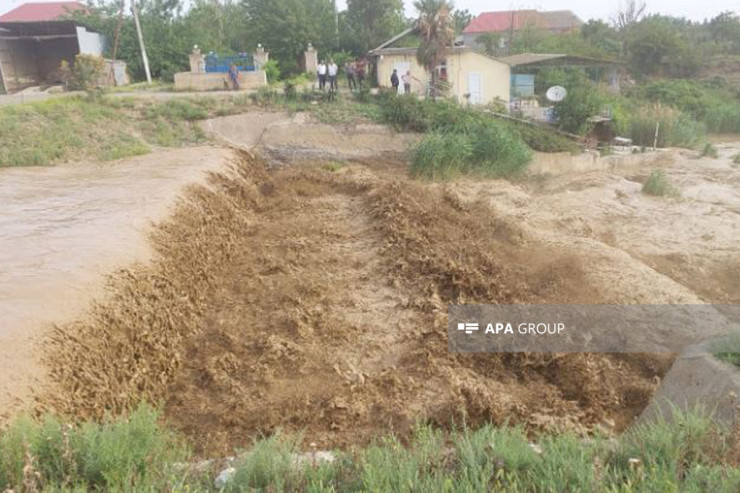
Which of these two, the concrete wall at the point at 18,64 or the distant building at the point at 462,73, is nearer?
the distant building at the point at 462,73

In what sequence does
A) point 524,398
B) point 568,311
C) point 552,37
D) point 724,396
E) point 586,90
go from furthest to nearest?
point 552,37 → point 586,90 → point 568,311 → point 524,398 → point 724,396

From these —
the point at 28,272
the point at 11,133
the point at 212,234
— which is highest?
the point at 11,133

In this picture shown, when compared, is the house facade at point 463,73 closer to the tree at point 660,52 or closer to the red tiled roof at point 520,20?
the tree at point 660,52

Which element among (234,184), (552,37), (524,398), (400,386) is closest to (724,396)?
(524,398)

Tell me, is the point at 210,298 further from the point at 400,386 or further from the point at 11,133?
the point at 11,133

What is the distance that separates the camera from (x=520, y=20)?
48219 millimetres

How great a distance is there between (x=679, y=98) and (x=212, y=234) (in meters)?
30.9

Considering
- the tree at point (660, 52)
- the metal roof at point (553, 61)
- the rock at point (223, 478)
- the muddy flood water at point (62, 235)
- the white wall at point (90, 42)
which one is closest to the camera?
the rock at point (223, 478)

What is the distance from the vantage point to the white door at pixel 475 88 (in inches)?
901

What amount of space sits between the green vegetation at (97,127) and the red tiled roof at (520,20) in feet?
114

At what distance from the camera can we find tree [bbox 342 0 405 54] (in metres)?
30.1

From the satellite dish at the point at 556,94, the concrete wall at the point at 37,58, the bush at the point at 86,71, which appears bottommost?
the satellite dish at the point at 556,94

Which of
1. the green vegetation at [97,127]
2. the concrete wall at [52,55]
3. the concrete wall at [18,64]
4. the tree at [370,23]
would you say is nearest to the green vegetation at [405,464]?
the green vegetation at [97,127]

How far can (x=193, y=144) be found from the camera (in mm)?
16219
